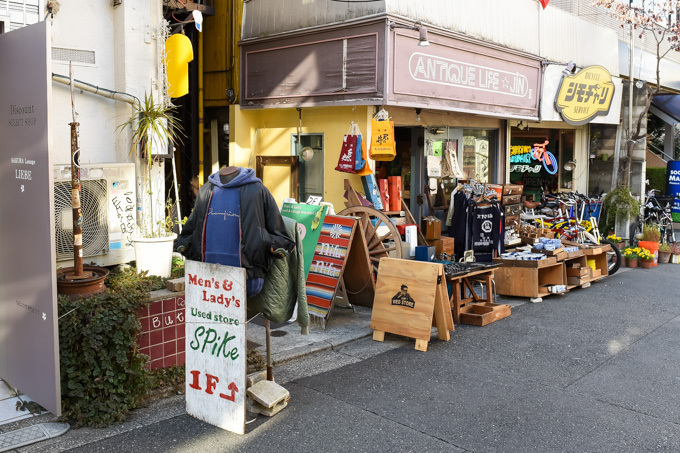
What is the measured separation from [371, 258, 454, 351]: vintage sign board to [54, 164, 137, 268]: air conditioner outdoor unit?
9.55 feet

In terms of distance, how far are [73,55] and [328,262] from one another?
12.4 feet

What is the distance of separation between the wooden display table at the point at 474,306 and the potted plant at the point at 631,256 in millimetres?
5509

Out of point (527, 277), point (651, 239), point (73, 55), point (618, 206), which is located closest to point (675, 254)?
point (651, 239)

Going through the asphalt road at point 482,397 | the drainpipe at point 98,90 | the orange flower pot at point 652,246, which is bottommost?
the asphalt road at point 482,397

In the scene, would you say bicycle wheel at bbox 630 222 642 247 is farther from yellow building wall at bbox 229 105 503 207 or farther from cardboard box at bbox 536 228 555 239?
yellow building wall at bbox 229 105 503 207

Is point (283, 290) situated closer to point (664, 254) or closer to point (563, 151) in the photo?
point (664, 254)

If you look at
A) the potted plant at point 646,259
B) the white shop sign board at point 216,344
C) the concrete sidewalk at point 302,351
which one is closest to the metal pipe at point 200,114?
the concrete sidewalk at point 302,351

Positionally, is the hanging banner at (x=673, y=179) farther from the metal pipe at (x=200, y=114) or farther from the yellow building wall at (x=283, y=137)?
the metal pipe at (x=200, y=114)

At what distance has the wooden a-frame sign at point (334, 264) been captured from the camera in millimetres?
7848

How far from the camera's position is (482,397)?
579 cm

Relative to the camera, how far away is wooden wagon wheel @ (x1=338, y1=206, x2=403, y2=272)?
28.8 ft

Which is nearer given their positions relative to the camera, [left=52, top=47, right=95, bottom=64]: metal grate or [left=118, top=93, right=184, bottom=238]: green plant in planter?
[left=52, top=47, right=95, bottom=64]: metal grate

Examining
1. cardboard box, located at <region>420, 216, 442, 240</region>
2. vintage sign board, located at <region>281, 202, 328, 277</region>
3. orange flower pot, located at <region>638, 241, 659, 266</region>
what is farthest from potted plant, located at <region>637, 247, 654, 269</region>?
vintage sign board, located at <region>281, 202, 328, 277</region>

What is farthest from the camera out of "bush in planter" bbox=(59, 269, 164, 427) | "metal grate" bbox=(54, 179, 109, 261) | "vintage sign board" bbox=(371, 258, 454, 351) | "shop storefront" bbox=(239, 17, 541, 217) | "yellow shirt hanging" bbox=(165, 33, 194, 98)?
"shop storefront" bbox=(239, 17, 541, 217)
